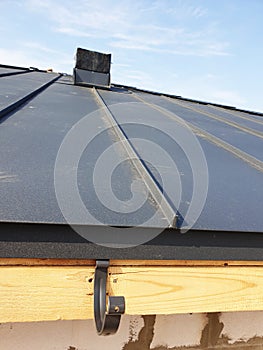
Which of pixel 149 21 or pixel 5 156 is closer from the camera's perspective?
pixel 5 156

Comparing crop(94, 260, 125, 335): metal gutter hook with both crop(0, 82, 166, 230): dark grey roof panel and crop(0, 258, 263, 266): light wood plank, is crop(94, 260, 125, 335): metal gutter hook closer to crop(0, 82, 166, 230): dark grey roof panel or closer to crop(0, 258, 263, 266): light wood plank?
crop(0, 258, 263, 266): light wood plank

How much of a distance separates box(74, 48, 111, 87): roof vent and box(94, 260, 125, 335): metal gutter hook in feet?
11.4

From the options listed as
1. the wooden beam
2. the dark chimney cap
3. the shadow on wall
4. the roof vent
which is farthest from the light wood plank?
the dark chimney cap

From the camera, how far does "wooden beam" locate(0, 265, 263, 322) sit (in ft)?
2.72

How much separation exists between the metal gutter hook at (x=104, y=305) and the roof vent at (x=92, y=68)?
348 cm

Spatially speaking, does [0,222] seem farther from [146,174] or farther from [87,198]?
[146,174]

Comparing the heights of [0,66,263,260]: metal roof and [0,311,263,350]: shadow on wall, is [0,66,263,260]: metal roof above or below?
above

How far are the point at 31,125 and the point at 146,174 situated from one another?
0.82 meters

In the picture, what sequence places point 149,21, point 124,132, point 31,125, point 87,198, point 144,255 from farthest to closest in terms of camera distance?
point 149,21, point 124,132, point 31,125, point 87,198, point 144,255

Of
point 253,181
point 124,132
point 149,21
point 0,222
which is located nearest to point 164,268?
point 0,222

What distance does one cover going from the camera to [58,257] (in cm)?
80

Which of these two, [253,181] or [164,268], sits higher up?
[253,181]

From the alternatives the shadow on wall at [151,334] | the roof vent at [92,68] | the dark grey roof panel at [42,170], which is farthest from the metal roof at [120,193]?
the roof vent at [92,68]

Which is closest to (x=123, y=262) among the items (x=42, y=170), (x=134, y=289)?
(x=134, y=289)
